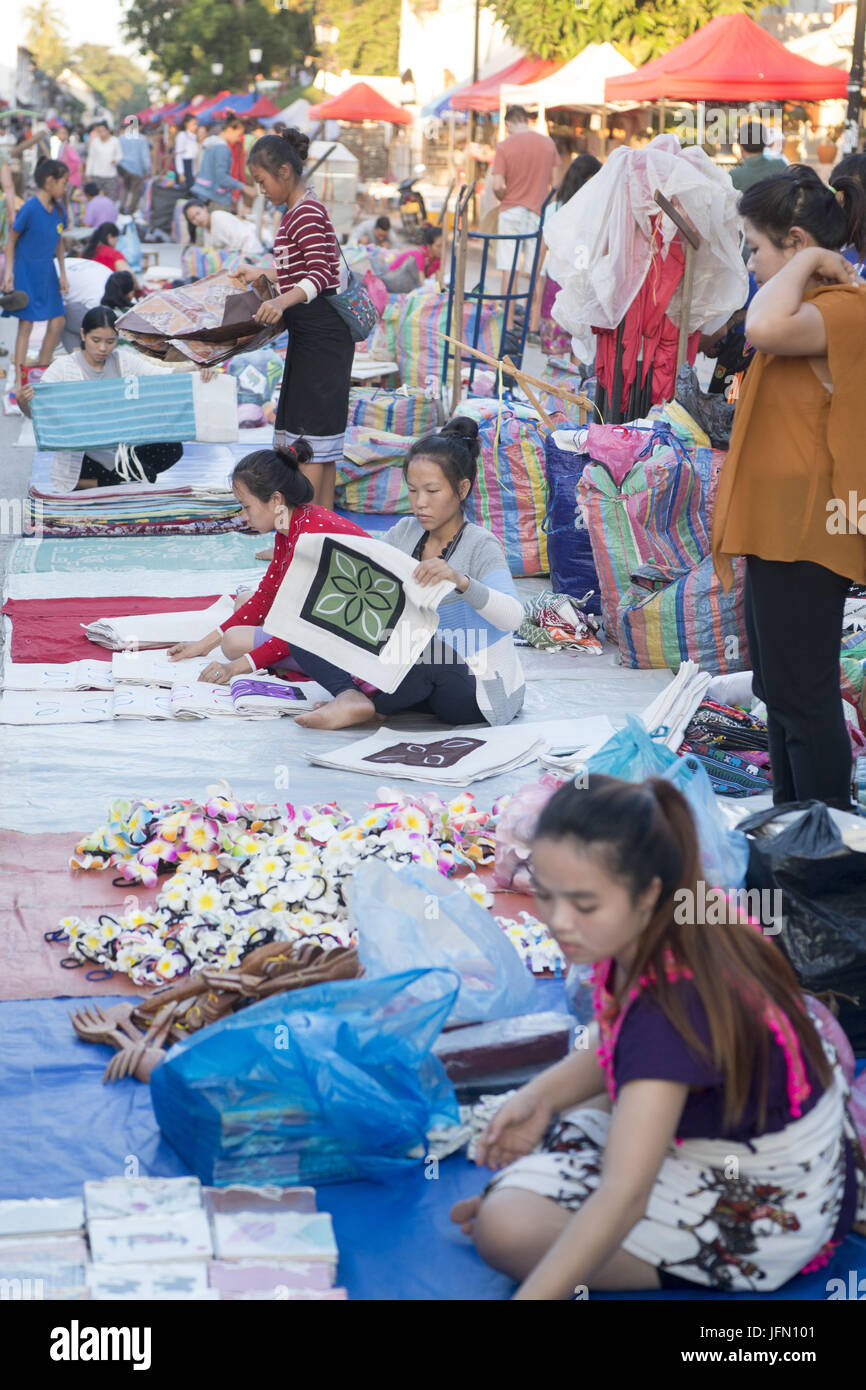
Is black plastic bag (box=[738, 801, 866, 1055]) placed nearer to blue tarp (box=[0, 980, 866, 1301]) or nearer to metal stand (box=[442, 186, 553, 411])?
blue tarp (box=[0, 980, 866, 1301])

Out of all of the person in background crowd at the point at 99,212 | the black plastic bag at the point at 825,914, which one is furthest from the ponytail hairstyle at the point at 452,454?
the person in background crowd at the point at 99,212

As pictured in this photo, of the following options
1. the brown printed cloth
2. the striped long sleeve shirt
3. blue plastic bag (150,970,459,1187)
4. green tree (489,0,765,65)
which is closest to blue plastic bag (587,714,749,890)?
blue plastic bag (150,970,459,1187)

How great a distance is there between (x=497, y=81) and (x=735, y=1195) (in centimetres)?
2222

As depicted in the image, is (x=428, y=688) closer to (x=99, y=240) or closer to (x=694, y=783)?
(x=694, y=783)

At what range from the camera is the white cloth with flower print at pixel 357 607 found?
4570 millimetres

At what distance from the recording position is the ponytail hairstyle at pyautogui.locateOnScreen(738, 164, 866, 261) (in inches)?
126

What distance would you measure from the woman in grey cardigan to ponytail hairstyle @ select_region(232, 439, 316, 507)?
0.33 metres

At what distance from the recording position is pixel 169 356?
675 cm

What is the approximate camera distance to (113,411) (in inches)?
293

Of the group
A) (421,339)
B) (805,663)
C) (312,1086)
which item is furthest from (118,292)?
(312,1086)

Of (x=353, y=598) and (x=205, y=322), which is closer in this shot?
(x=353, y=598)

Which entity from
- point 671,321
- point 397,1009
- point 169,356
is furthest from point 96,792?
point 671,321

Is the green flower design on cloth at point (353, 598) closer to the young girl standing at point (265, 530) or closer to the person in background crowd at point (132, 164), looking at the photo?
the young girl standing at point (265, 530)

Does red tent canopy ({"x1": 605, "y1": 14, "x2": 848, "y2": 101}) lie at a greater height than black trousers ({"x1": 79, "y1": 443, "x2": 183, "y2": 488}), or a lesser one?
greater
